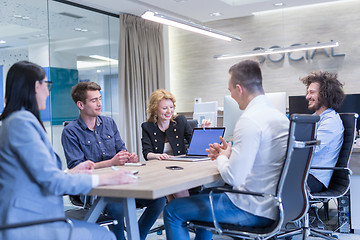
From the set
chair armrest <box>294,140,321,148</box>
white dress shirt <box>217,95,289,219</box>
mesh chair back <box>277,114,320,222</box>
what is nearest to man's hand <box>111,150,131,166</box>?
white dress shirt <box>217,95,289,219</box>

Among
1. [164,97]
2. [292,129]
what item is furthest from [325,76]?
[292,129]

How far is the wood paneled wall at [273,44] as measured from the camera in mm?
7766

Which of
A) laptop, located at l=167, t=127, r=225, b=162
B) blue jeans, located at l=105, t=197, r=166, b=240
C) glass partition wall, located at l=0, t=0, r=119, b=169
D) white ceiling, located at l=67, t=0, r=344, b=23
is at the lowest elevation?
blue jeans, located at l=105, t=197, r=166, b=240

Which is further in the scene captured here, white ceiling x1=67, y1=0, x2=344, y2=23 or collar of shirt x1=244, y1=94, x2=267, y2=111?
white ceiling x1=67, y1=0, x2=344, y2=23

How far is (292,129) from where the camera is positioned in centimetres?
228

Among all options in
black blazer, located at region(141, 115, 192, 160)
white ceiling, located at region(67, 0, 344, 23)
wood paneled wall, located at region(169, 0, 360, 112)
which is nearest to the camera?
black blazer, located at region(141, 115, 192, 160)

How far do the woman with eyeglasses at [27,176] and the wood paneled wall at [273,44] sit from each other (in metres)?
6.88

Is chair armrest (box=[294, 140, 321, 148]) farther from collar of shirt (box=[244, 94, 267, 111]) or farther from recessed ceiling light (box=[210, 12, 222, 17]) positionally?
recessed ceiling light (box=[210, 12, 222, 17])

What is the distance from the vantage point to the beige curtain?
8.04 m

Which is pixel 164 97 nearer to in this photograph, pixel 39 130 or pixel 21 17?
pixel 39 130

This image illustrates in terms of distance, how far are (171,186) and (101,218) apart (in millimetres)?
1113

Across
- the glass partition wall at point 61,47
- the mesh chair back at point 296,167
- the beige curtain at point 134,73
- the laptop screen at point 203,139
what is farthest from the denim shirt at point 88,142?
the beige curtain at point 134,73

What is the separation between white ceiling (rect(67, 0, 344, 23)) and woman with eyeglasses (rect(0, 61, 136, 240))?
5493 millimetres

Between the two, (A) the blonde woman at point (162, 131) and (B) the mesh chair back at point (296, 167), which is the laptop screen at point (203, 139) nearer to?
(A) the blonde woman at point (162, 131)
